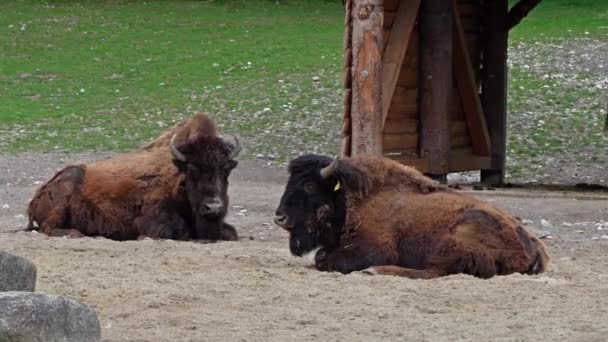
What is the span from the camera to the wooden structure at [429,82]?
1266 cm

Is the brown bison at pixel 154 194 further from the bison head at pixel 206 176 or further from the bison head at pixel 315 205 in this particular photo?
the bison head at pixel 315 205

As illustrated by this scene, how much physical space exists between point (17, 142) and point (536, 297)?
42.8ft

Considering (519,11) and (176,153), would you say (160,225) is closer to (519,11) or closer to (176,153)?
(176,153)

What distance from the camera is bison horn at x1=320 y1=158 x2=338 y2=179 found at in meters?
9.32

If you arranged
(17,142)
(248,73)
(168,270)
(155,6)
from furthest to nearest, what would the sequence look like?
(155,6)
(248,73)
(17,142)
(168,270)

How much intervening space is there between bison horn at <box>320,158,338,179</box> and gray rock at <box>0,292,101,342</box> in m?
3.46

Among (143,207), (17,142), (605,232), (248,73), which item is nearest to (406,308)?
(143,207)

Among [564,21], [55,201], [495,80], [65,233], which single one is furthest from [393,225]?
[564,21]

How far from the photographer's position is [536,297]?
320 inches

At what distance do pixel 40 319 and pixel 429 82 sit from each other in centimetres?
996

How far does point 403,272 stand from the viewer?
350 inches

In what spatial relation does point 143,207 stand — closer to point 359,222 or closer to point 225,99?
point 359,222

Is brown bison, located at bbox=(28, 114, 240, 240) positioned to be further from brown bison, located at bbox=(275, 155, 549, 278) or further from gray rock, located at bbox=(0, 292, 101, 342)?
gray rock, located at bbox=(0, 292, 101, 342)

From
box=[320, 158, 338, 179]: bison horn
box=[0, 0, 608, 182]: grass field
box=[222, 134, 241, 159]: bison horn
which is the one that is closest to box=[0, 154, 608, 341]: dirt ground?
box=[320, 158, 338, 179]: bison horn
